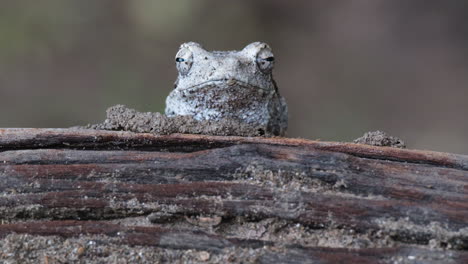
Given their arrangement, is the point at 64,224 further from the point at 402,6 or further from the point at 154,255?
the point at 402,6

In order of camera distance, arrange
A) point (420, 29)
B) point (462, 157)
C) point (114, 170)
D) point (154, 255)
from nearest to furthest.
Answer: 1. point (154, 255)
2. point (114, 170)
3. point (462, 157)
4. point (420, 29)

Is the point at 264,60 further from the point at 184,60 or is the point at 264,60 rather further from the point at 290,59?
the point at 290,59

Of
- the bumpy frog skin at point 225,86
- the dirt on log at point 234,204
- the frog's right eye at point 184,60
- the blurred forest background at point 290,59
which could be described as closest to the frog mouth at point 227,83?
the bumpy frog skin at point 225,86

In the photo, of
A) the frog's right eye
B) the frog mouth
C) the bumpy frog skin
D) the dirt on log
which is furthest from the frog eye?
the dirt on log

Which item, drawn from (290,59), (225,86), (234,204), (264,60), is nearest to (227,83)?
(225,86)

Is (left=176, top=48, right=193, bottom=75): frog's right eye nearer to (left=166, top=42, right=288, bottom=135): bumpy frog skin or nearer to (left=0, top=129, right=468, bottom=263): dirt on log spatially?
(left=166, top=42, right=288, bottom=135): bumpy frog skin

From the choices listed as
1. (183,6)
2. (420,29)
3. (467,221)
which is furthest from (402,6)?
(467,221)

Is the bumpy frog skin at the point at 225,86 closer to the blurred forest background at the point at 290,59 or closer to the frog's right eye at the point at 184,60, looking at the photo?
the frog's right eye at the point at 184,60
